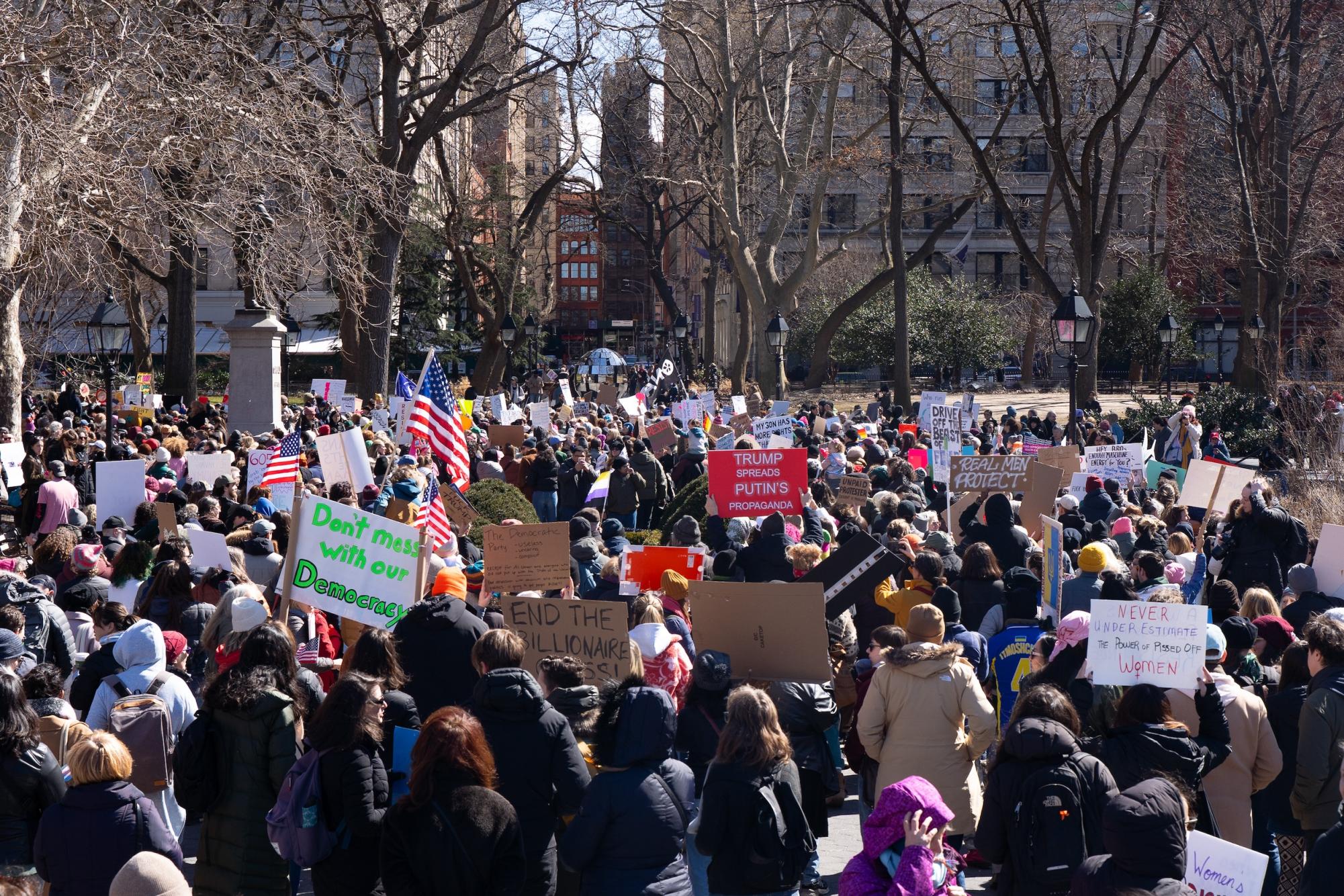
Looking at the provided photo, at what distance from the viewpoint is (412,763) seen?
4.88m

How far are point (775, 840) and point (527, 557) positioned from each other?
15.6 feet

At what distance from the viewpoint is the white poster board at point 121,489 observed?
13.2 m

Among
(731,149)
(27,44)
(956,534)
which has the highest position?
(731,149)

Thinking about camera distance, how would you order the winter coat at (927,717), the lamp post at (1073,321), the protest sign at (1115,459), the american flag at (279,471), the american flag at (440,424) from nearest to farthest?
the winter coat at (927,717) < the american flag at (279,471) < the american flag at (440,424) < the protest sign at (1115,459) < the lamp post at (1073,321)

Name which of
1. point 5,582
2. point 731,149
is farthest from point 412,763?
point 731,149

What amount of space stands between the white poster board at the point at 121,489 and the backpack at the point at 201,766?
8184 mm

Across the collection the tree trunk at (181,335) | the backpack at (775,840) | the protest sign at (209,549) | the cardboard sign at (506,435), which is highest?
the tree trunk at (181,335)

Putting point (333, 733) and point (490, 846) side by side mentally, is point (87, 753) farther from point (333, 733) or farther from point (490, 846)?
point (490, 846)

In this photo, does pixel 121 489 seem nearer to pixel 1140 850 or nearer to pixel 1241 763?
pixel 1241 763

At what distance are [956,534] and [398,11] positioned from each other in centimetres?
1988

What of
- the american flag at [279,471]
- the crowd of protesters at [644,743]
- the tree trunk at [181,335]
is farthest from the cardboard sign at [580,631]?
the tree trunk at [181,335]

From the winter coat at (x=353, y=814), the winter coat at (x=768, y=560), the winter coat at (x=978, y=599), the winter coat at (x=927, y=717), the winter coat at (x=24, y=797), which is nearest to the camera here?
the winter coat at (x=353, y=814)

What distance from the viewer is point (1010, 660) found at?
26.8 ft

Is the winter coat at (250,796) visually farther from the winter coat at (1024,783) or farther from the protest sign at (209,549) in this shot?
the protest sign at (209,549)
